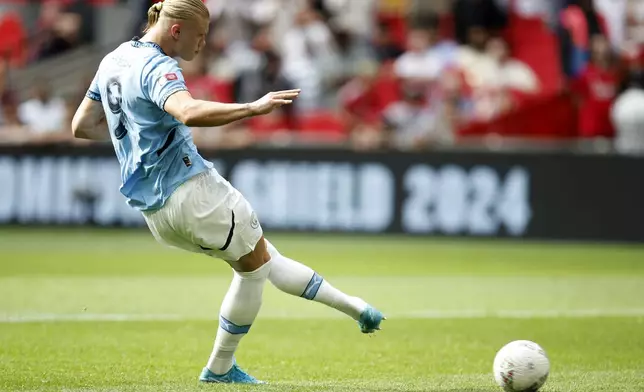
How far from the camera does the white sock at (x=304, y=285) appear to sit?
6508 mm

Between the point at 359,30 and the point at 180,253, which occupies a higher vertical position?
the point at 359,30

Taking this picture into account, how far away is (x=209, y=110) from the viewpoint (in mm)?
5617

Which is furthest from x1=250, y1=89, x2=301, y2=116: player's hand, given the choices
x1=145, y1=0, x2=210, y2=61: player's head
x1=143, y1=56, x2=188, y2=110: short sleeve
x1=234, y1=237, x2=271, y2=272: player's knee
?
x1=234, y1=237, x2=271, y2=272: player's knee

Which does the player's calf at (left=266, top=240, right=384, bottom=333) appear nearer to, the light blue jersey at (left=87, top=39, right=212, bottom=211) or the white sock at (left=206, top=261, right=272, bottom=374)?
the white sock at (left=206, top=261, right=272, bottom=374)

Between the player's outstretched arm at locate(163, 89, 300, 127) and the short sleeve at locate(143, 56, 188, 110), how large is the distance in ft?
0.24

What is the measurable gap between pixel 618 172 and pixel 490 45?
11.9ft

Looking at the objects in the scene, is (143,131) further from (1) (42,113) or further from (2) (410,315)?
(1) (42,113)

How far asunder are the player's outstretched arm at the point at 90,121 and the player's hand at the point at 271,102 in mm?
1316

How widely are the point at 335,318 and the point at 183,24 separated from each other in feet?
14.2

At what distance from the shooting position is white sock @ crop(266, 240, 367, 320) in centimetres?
651

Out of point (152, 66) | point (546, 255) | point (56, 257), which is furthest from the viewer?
point (546, 255)

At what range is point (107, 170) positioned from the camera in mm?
17703

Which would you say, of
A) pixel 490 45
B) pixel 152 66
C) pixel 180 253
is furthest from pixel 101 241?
pixel 152 66

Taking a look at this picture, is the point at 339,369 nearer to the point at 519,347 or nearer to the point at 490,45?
the point at 519,347
